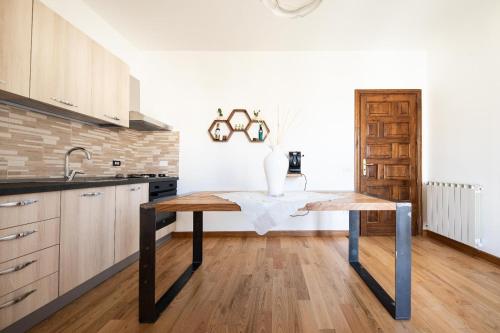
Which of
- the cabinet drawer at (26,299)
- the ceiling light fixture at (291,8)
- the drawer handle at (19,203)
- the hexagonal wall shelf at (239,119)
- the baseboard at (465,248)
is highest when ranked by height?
the ceiling light fixture at (291,8)

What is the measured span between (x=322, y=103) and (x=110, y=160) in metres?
2.95

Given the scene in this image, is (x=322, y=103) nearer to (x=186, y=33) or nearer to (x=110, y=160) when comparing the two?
(x=186, y=33)

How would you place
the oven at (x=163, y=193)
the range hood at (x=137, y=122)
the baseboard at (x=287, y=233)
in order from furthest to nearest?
the baseboard at (x=287, y=233) → the range hood at (x=137, y=122) → the oven at (x=163, y=193)

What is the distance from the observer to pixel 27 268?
130 centimetres

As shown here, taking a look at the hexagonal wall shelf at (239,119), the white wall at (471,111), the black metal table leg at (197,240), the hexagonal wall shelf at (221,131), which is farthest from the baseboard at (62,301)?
the white wall at (471,111)

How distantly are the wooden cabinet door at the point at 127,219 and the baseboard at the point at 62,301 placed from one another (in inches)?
4.1

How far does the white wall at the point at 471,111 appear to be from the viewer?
2367 mm

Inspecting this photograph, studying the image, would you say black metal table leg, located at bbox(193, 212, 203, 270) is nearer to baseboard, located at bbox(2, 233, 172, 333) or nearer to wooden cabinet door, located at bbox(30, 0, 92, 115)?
Answer: baseboard, located at bbox(2, 233, 172, 333)

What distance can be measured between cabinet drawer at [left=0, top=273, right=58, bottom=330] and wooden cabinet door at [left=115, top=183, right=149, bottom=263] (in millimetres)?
633

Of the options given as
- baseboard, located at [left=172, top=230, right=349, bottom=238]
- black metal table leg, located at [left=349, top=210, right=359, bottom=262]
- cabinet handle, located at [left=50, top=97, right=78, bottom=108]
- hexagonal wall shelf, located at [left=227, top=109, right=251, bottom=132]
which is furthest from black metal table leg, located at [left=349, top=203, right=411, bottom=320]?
cabinet handle, located at [left=50, top=97, right=78, bottom=108]

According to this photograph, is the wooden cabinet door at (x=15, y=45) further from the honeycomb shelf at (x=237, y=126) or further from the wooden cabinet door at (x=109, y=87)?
the honeycomb shelf at (x=237, y=126)

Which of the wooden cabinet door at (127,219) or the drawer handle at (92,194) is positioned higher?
the drawer handle at (92,194)

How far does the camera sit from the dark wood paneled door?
11.1 ft

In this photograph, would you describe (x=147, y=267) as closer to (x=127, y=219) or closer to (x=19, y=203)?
(x=19, y=203)
